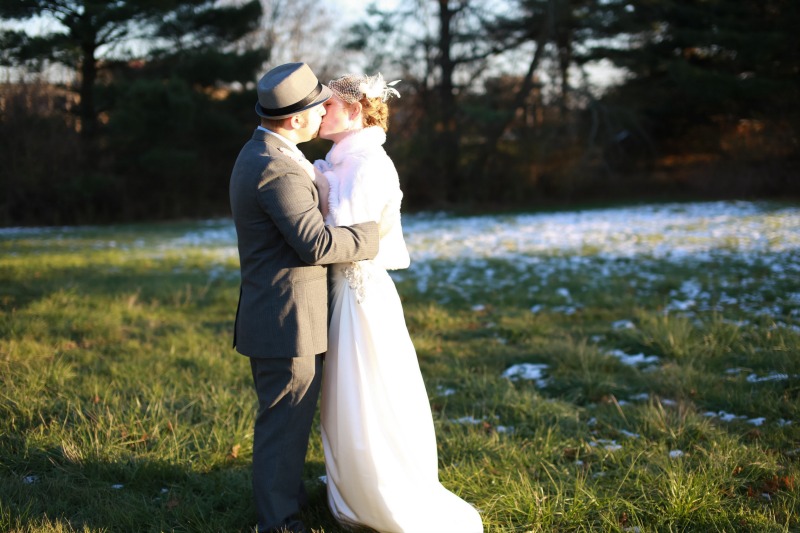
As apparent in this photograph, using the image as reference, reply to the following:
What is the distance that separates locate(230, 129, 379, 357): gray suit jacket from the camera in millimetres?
2824

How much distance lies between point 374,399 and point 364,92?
1.44 meters

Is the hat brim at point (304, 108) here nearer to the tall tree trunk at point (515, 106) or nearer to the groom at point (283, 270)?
the groom at point (283, 270)

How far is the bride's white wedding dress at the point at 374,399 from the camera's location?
2980 mm

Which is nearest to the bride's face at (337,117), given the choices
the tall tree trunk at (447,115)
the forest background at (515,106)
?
the forest background at (515,106)

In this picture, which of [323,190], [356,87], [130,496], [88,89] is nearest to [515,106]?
[88,89]

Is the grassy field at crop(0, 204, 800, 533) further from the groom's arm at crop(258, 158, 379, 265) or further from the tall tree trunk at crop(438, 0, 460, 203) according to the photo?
the tall tree trunk at crop(438, 0, 460, 203)

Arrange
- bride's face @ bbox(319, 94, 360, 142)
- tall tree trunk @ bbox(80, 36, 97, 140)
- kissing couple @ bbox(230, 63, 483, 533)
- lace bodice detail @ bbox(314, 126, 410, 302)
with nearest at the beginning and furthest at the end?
kissing couple @ bbox(230, 63, 483, 533)
lace bodice detail @ bbox(314, 126, 410, 302)
bride's face @ bbox(319, 94, 360, 142)
tall tree trunk @ bbox(80, 36, 97, 140)

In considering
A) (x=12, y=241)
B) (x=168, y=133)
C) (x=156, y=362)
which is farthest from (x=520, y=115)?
(x=156, y=362)

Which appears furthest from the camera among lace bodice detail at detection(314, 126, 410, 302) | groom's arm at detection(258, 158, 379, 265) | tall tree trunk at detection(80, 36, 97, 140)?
tall tree trunk at detection(80, 36, 97, 140)

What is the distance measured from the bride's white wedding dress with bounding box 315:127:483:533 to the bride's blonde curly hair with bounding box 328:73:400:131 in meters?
0.10

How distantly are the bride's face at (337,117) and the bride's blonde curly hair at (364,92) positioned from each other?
0.11 ft

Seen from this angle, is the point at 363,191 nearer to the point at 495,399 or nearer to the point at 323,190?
the point at 323,190

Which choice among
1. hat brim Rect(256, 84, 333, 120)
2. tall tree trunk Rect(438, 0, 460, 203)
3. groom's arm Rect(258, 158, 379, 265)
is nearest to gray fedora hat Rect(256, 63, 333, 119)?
hat brim Rect(256, 84, 333, 120)

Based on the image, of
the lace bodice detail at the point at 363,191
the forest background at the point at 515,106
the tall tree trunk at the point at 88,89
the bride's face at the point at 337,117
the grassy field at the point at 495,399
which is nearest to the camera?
the lace bodice detail at the point at 363,191
